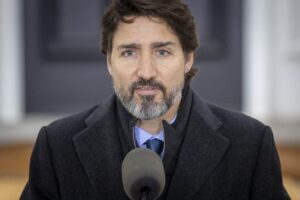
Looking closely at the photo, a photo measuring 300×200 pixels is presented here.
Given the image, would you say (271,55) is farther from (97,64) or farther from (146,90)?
(146,90)

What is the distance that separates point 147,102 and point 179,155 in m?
0.21

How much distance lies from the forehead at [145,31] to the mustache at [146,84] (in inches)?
4.0

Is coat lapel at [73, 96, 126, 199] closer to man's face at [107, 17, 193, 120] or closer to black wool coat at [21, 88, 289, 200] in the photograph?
black wool coat at [21, 88, 289, 200]

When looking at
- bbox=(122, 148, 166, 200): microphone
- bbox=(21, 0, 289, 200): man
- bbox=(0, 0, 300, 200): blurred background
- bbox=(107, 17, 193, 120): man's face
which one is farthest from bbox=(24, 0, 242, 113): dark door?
bbox=(122, 148, 166, 200): microphone

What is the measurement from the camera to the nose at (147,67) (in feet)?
5.48

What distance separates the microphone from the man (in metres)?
0.40

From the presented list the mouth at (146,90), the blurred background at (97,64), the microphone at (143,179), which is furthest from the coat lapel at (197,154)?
the blurred background at (97,64)

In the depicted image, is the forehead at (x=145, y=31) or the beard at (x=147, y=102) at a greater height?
the forehead at (x=145, y=31)

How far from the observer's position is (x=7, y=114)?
4156mm

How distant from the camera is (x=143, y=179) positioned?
4.19 feet

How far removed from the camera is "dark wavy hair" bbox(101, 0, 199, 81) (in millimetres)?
1724

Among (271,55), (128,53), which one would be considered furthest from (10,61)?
(128,53)

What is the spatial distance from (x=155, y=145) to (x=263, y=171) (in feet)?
1.01

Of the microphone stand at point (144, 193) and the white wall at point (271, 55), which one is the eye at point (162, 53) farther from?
the white wall at point (271, 55)
